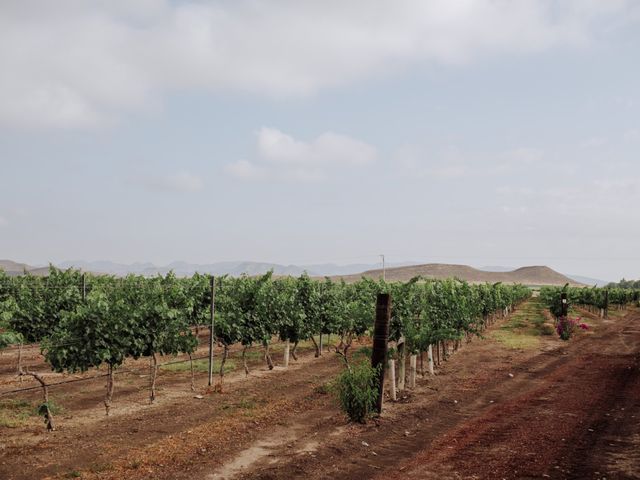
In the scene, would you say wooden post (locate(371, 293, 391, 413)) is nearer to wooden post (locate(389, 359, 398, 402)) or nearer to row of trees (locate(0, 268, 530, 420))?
wooden post (locate(389, 359, 398, 402))

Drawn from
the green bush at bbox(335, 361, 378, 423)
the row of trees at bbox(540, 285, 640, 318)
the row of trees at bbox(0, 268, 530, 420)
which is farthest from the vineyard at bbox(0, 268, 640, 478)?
the row of trees at bbox(540, 285, 640, 318)

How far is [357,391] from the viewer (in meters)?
12.7

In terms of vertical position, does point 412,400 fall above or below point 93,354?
below

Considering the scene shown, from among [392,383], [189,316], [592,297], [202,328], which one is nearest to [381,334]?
[392,383]

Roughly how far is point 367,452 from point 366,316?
7587 millimetres

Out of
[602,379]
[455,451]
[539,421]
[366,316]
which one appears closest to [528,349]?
[602,379]

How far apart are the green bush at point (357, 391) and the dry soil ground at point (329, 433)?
14.1 inches

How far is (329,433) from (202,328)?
11521 millimetres

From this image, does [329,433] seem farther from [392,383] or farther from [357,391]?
[392,383]

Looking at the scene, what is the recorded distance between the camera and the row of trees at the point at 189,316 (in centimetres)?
1356

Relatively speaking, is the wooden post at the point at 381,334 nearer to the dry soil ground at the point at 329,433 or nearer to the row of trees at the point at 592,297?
the dry soil ground at the point at 329,433

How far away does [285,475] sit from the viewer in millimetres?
9383

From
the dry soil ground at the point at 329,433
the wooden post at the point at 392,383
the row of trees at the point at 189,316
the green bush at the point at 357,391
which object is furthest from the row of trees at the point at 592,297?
the green bush at the point at 357,391

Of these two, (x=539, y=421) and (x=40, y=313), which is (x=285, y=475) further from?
(x=40, y=313)
